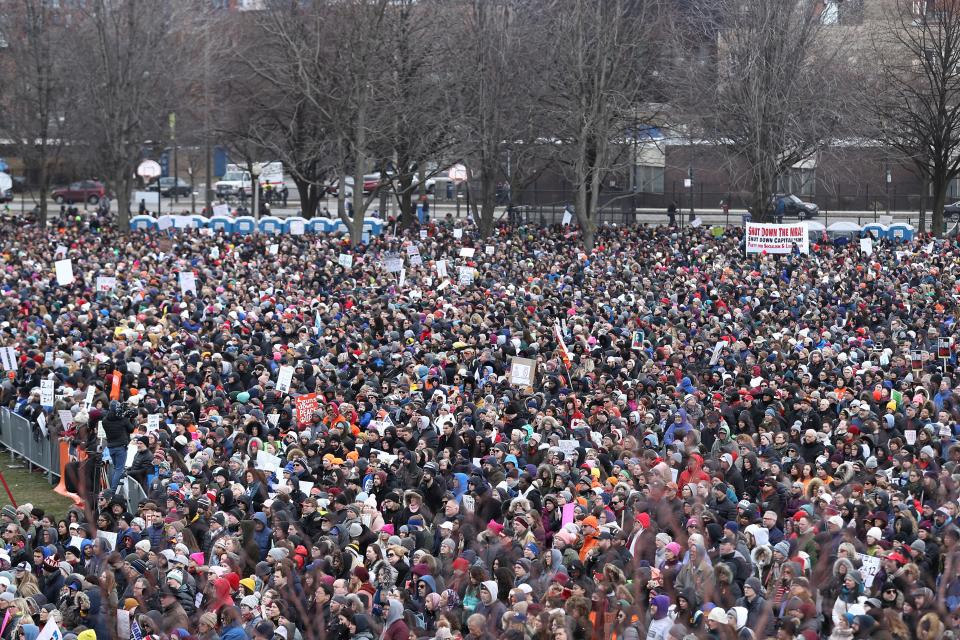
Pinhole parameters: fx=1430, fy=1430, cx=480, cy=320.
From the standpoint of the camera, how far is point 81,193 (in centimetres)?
6931

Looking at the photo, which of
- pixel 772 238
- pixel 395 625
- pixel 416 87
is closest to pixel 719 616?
pixel 395 625

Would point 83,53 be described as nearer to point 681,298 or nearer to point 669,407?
point 681,298

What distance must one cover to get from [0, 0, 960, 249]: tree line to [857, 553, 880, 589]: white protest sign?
92.1ft

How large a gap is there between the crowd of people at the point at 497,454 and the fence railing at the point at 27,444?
258 millimetres

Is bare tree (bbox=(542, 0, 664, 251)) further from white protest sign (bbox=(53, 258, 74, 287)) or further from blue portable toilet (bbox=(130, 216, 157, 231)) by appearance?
white protest sign (bbox=(53, 258, 74, 287))

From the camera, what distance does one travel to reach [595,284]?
3020cm

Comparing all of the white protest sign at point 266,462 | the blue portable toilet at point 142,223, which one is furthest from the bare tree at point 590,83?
the white protest sign at point 266,462

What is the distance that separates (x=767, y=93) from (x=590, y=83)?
4.89 meters

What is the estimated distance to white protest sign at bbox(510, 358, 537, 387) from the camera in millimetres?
20953

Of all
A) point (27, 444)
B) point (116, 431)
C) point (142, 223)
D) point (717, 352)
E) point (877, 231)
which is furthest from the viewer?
point (142, 223)

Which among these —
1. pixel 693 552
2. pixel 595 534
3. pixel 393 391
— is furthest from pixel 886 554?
pixel 393 391

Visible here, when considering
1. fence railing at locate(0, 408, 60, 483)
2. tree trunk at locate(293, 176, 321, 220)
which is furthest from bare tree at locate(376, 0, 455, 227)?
fence railing at locate(0, 408, 60, 483)

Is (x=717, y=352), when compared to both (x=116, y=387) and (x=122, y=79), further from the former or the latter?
(x=122, y=79)

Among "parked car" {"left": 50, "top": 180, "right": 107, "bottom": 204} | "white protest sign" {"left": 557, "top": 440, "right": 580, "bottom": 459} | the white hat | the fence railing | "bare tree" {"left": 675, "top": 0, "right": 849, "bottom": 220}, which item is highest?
"bare tree" {"left": 675, "top": 0, "right": 849, "bottom": 220}
